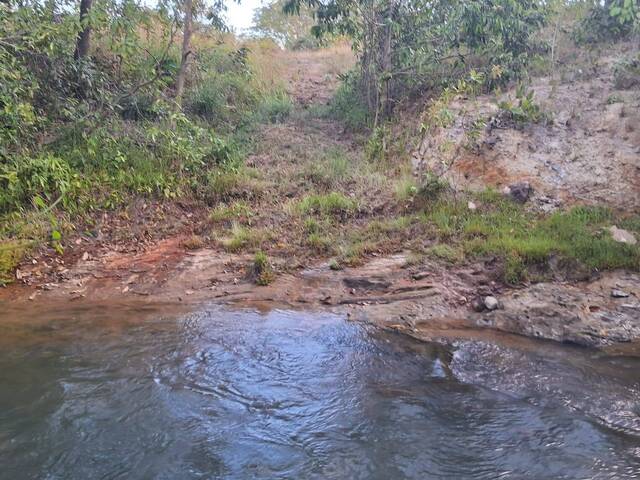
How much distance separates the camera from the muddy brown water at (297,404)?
345cm

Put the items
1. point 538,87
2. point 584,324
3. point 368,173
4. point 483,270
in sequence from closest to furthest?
point 584,324, point 483,270, point 368,173, point 538,87

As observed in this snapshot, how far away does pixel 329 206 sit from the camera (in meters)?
7.86

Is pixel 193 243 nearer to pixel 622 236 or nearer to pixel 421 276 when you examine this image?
pixel 421 276

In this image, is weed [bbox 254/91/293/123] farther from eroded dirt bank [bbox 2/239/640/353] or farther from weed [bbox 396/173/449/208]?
eroded dirt bank [bbox 2/239/640/353]

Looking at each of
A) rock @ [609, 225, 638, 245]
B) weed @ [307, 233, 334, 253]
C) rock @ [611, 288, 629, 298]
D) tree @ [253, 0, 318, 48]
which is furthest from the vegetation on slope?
tree @ [253, 0, 318, 48]

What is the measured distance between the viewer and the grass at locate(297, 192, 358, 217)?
7820mm

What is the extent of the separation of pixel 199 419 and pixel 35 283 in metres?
3.51

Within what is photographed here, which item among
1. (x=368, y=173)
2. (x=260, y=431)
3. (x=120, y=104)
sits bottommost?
(x=260, y=431)

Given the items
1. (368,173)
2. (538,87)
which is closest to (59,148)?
(368,173)

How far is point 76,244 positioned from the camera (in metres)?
7.20

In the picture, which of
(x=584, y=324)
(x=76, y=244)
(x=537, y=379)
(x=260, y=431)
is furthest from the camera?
(x=76, y=244)

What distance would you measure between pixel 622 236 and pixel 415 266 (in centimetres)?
224

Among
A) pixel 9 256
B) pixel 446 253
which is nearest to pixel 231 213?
pixel 9 256

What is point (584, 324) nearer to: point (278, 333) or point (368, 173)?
point (278, 333)
